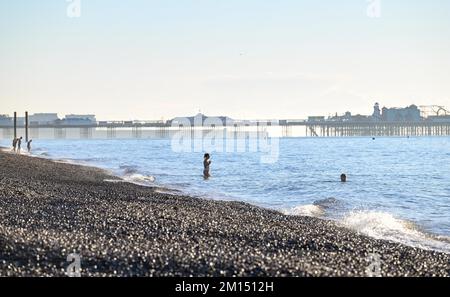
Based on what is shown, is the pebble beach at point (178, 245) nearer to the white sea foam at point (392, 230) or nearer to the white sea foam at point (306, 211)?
the white sea foam at point (392, 230)

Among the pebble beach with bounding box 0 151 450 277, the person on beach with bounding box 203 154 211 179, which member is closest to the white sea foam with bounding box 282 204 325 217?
the pebble beach with bounding box 0 151 450 277

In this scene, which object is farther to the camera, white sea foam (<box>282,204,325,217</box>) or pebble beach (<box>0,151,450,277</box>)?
white sea foam (<box>282,204,325,217</box>)

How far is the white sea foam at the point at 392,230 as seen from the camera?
42.7ft

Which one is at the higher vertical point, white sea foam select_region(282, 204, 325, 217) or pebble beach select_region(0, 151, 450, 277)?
pebble beach select_region(0, 151, 450, 277)

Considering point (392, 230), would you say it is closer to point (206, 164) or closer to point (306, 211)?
point (306, 211)

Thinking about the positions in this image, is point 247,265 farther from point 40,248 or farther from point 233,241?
point 40,248

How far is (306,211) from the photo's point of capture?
18.7 m

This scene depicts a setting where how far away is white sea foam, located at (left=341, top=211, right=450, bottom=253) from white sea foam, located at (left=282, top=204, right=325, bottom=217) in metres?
1.02

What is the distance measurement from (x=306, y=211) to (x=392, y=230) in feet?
13.9

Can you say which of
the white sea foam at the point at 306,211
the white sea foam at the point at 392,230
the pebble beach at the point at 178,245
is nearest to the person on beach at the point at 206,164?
the white sea foam at the point at 306,211

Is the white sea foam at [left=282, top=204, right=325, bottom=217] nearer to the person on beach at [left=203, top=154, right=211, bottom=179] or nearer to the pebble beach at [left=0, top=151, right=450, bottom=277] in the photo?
the pebble beach at [left=0, top=151, right=450, bottom=277]

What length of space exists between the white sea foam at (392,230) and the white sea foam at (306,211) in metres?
1.02

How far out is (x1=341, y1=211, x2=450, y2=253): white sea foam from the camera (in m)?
13.0
